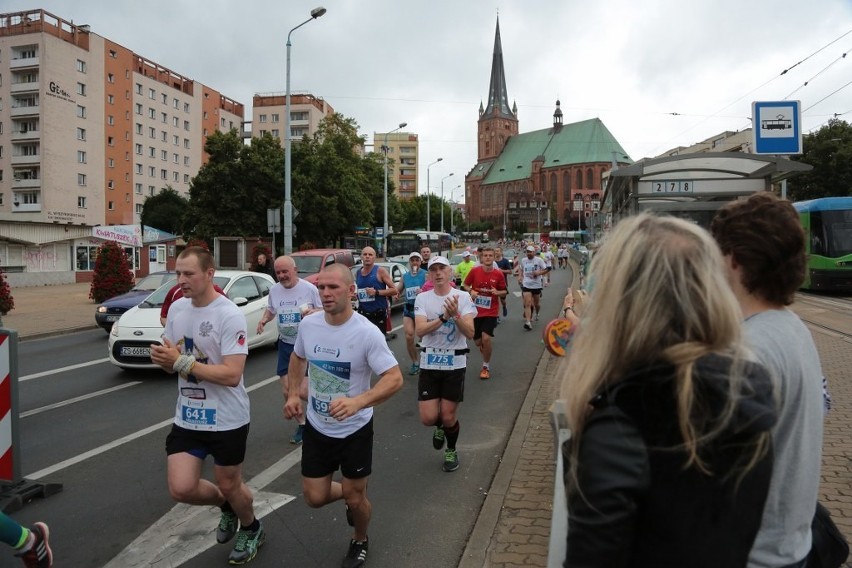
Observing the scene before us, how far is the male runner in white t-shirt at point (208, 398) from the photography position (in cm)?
346

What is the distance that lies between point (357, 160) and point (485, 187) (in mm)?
95786

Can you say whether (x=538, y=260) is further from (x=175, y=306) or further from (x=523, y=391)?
(x=175, y=306)

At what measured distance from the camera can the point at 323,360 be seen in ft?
11.5

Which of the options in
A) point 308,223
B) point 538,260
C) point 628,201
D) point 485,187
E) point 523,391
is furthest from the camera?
point 485,187

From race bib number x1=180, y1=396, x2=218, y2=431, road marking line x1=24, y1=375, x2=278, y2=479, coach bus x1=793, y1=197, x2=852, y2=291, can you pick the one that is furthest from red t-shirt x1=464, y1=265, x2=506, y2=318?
coach bus x1=793, y1=197, x2=852, y2=291

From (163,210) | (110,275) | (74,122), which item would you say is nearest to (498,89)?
(163,210)

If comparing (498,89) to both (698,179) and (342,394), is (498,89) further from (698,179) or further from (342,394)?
(342,394)

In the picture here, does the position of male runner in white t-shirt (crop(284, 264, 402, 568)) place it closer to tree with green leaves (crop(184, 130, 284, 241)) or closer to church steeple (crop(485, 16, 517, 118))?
tree with green leaves (crop(184, 130, 284, 241))

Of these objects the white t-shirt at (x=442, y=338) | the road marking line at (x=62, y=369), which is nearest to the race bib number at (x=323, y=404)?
the white t-shirt at (x=442, y=338)

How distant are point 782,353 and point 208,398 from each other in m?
3.02

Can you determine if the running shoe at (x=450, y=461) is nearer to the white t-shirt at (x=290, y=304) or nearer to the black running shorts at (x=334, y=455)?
the black running shorts at (x=334, y=455)

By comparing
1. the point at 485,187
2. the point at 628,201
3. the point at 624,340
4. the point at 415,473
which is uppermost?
the point at 485,187

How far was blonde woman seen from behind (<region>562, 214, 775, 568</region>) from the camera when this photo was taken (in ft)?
3.87

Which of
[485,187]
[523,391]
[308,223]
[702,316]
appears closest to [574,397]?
[702,316]
